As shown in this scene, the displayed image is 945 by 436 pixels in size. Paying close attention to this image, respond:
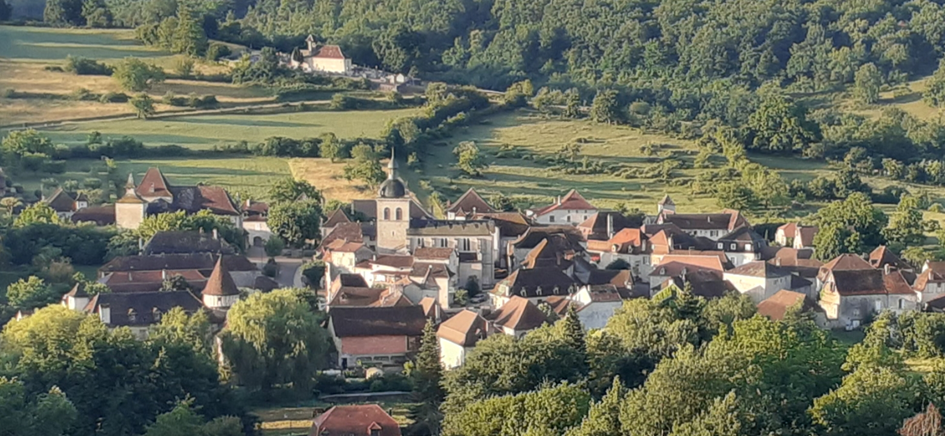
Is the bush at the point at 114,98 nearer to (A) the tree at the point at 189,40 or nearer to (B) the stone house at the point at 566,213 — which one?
(A) the tree at the point at 189,40

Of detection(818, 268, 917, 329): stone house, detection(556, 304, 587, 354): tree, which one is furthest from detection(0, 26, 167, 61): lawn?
detection(556, 304, 587, 354): tree

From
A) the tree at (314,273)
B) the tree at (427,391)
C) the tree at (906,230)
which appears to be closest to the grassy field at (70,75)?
the tree at (314,273)

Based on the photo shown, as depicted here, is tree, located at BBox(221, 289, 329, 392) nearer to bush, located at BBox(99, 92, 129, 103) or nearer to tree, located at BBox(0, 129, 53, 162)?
tree, located at BBox(0, 129, 53, 162)

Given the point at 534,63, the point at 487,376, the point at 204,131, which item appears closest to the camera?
the point at 487,376

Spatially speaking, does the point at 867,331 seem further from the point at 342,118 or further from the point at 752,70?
the point at 752,70

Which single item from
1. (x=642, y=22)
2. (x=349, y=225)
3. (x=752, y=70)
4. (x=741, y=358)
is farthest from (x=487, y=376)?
(x=642, y=22)

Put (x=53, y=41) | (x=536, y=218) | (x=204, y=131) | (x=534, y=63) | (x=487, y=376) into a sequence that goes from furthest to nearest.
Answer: (x=534, y=63)
(x=53, y=41)
(x=204, y=131)
(x=536, y=218)
(x=487, y=376)

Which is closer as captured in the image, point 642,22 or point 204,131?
point 204,131
